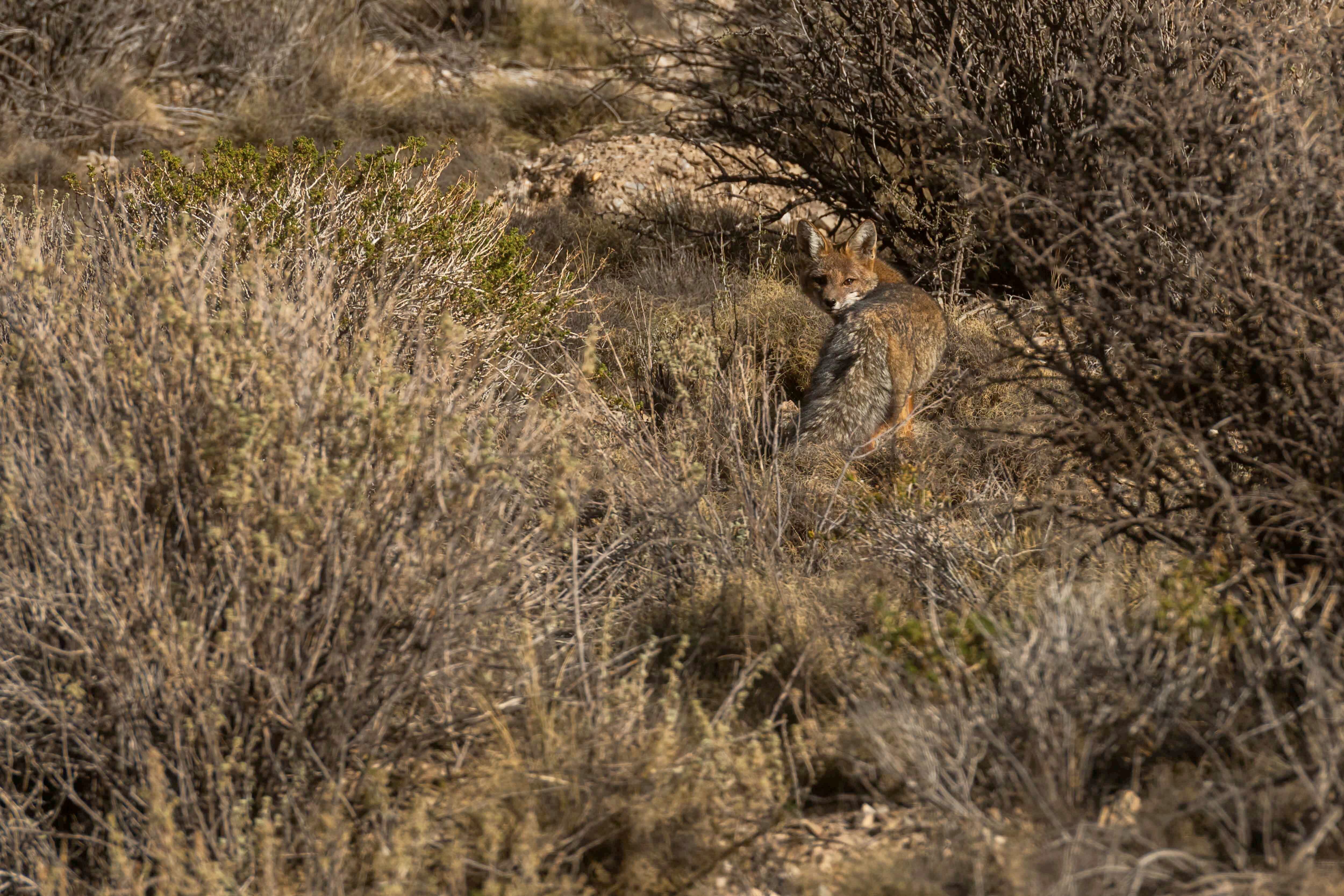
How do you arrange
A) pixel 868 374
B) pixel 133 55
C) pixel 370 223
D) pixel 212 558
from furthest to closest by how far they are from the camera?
1. pixel 133 55
2. pixel 370 223
3. pixel 868 374
4. pixel 212 558

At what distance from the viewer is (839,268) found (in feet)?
21.3

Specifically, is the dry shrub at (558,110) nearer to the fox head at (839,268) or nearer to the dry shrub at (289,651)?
the fox head at (839,268)

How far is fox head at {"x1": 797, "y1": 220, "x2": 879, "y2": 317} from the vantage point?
644cm

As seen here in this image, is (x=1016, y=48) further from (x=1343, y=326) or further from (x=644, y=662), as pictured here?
(x=644, y=662)

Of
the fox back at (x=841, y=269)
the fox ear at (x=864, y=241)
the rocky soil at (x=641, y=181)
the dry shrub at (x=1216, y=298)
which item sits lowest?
the rocky soil at (x=641, y=181)

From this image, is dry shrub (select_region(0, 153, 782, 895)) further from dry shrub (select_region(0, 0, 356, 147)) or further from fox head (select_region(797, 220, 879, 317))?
dry shrub (select_region(0, 0, 356, 147))

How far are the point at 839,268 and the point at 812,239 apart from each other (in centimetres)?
26

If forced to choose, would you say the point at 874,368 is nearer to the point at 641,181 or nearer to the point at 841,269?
the point at 841,269

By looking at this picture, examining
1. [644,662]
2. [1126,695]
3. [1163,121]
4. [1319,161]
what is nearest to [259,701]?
[644,662]

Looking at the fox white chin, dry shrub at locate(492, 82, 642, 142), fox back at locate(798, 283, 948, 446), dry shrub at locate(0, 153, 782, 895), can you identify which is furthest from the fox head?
Answer: dry shrub at locate(492, 82, 642, 142)

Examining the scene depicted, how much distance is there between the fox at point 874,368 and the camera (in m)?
5.38

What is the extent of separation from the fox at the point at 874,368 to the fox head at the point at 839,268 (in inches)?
11.1

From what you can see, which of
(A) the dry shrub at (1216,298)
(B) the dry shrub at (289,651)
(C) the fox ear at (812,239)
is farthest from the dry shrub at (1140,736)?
(C) the fox ear at (812,239)

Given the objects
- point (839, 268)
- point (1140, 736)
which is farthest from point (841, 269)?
point (1140, 736)
